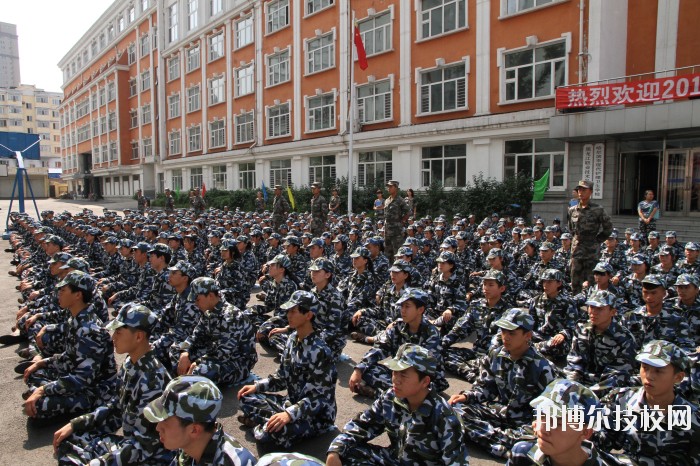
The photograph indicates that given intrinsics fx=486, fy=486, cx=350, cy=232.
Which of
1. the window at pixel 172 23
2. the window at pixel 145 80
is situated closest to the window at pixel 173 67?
the window at pixel 172 23

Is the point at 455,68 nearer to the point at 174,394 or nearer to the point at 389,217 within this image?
the point at 389,217

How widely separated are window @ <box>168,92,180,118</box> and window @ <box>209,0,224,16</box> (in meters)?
7.41

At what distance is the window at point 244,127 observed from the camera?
29.5 m

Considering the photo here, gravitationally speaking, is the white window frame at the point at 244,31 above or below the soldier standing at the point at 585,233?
above

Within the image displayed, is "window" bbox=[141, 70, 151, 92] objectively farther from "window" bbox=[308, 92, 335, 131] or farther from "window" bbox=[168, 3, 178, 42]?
"window" bbox=[308, 92, 335, 131]

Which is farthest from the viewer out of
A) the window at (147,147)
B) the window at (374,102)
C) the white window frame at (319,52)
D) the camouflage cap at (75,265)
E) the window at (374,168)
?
the window at (147,147)

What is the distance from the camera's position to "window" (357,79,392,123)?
20984 mm

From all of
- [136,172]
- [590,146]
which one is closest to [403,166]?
[590,146]

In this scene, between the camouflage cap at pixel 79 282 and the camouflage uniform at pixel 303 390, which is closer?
the camouflage uniform at pixel 303 390

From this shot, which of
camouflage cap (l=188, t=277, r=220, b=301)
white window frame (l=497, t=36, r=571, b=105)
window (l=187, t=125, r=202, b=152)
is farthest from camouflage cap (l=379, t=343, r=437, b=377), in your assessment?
window (l=187, t=125, r=202, b=152)

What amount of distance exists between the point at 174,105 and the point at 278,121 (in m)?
14.7

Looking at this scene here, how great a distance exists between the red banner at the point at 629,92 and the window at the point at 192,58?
1074 inches

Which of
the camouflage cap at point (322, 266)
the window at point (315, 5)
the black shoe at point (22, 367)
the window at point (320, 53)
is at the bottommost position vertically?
the black shoe at point (22, 367)

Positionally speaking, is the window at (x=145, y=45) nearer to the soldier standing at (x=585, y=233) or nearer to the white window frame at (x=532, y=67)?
the white window frame at (x=532, y=67)
